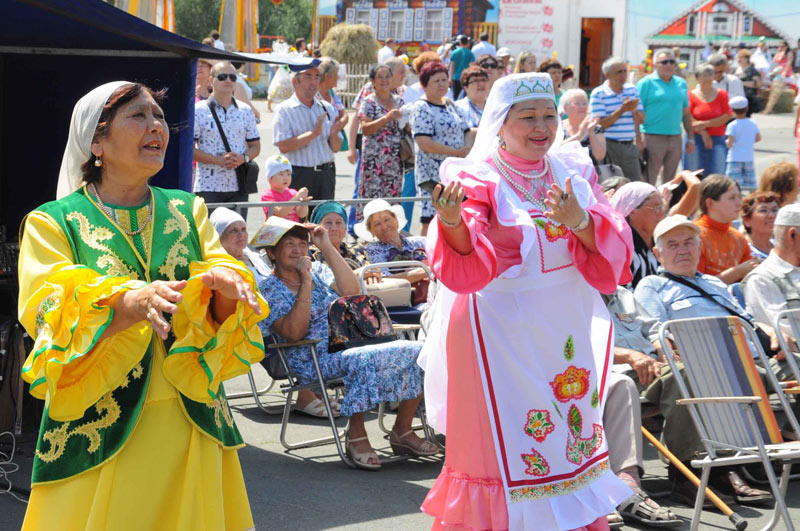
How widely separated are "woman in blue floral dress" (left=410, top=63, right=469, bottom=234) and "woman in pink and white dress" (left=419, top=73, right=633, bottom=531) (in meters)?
5.14

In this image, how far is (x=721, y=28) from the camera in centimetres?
3631

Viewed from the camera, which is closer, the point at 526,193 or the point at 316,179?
the point at 526,193

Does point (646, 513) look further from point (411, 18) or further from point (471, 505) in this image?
point (411, 18)

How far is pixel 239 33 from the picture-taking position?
25625 millimetres

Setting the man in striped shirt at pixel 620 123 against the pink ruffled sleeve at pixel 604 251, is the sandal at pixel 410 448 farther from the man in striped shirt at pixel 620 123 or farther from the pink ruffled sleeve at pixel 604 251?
the man in striped shirt at pixel 620 123

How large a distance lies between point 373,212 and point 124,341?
14.4ft

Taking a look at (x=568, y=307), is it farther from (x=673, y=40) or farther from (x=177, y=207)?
(x=673, y=40)

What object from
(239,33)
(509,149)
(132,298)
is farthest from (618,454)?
(239,33)

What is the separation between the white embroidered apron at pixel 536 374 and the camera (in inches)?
146

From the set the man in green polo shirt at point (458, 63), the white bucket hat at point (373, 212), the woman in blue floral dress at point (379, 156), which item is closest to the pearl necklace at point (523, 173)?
the white bucket hat at point (373, 212)

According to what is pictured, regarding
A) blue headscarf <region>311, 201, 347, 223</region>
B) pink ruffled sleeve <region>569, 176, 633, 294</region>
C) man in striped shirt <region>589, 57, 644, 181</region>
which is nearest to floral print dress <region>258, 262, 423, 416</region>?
blue headscarf <region>311, 201, 347, 223</region>

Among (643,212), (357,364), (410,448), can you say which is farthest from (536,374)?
(643,212)

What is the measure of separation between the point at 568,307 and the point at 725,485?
2.10 meters

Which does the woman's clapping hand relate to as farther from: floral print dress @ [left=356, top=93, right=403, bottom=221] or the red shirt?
the red shirt
